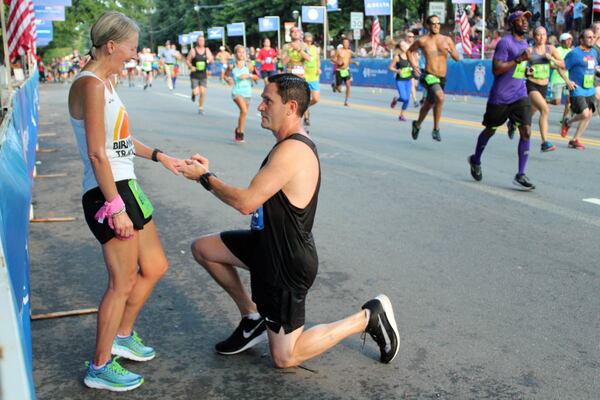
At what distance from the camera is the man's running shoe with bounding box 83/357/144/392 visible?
11.6 feet

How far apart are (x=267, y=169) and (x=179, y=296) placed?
1.78 meters

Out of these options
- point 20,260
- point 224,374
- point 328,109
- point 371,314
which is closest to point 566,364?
point 371,314

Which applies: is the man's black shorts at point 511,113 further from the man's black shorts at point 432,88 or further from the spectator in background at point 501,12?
the spectator in background at point 501,12

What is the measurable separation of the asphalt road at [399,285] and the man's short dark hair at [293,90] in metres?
1.34

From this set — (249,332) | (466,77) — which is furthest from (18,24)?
(249,332)

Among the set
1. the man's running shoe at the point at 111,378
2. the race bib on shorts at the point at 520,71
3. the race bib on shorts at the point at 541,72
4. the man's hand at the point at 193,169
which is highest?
the race bib on shorts at the point at 520,71

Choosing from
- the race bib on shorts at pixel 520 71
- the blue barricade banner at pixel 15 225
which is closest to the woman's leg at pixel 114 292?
the blue barricade banner at pixel 15 225

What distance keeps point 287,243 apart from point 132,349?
1.01 metres

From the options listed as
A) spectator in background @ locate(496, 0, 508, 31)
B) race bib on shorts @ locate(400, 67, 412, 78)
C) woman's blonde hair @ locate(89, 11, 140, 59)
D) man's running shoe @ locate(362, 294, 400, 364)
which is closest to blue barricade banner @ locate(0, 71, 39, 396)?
woman's blonde hair @ locate(89, 11, 140, 59)

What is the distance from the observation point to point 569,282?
5.05 meters

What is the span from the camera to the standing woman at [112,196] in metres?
3.31

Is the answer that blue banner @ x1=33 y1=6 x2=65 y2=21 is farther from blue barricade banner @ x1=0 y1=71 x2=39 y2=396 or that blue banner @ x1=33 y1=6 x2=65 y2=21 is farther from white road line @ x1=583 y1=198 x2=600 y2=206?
blue barricade banner @ x1=0 y1=71 x2=39 y2=396

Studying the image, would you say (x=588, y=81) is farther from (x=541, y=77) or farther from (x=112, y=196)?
(x=112, y=196)

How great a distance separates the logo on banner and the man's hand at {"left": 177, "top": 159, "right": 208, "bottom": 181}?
2135cm
